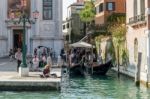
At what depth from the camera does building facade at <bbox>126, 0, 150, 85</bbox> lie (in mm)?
26844

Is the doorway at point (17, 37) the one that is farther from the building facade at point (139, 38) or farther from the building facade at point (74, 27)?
the building facade at point (74, 27)

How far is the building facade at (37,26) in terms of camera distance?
5549cm

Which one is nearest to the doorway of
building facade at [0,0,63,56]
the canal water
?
building facade at [0,0,63,56]

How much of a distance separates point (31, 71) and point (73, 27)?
67.5 m

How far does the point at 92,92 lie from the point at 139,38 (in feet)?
26.0

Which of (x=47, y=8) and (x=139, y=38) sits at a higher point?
(x=47, y=8)

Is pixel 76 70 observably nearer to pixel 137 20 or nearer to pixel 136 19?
pixel 136 19

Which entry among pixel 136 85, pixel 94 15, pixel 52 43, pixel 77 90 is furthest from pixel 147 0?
pixel 94 15

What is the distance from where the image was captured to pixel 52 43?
5572 centimetres

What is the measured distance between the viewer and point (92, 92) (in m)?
24.1

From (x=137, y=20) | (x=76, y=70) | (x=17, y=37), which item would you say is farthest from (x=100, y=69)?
(x=17, y=37)

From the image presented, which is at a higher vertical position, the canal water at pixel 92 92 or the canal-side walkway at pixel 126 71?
the canal-side walkway at pixel 126 71

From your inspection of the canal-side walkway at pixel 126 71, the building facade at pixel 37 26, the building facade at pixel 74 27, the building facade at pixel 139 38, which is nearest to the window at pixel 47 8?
the building facade at pixel 37 26

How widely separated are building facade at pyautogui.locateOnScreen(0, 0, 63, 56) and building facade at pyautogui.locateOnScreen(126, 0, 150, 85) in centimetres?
2084
